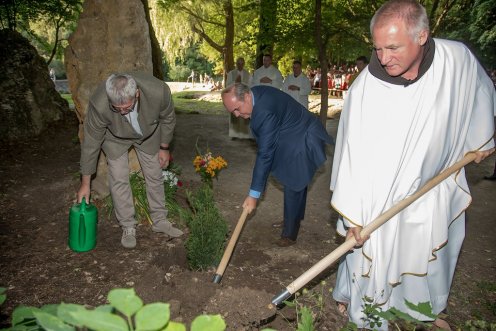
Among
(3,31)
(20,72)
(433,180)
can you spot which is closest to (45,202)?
(433,180)

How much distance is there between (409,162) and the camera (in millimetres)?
2422

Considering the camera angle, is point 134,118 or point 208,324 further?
point 134,118

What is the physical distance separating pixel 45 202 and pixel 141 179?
1.34 meters

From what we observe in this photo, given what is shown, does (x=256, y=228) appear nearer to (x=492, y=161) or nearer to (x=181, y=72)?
(x=492, y=161)

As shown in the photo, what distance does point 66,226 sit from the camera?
437cm

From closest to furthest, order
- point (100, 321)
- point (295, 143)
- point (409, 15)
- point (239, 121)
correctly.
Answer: point (100, 321) → point (409, 15) → point (295, 143) → point (239, 121)

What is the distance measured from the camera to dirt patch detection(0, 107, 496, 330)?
2.90 meters

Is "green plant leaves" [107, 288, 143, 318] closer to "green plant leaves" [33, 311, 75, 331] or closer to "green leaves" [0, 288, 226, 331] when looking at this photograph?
"green leaves" [0, 288, 226, 331]

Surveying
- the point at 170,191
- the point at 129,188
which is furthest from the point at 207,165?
the point at 129,188

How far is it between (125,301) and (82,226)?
325cm

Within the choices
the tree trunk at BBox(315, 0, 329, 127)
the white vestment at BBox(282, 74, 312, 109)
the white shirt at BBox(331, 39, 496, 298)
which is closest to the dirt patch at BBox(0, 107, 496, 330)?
the white shirt at BBox(331, 39, 496, 298)

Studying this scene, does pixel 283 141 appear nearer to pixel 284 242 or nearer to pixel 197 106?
pixel 284 242

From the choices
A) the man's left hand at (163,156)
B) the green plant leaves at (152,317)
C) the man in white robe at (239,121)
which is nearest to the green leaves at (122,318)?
the green plant leaves at (152,317)

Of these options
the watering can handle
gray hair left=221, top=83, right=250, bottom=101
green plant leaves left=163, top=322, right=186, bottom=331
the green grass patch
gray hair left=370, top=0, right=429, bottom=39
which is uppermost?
gray hair left=370, top=0, right=429, bottom=39
